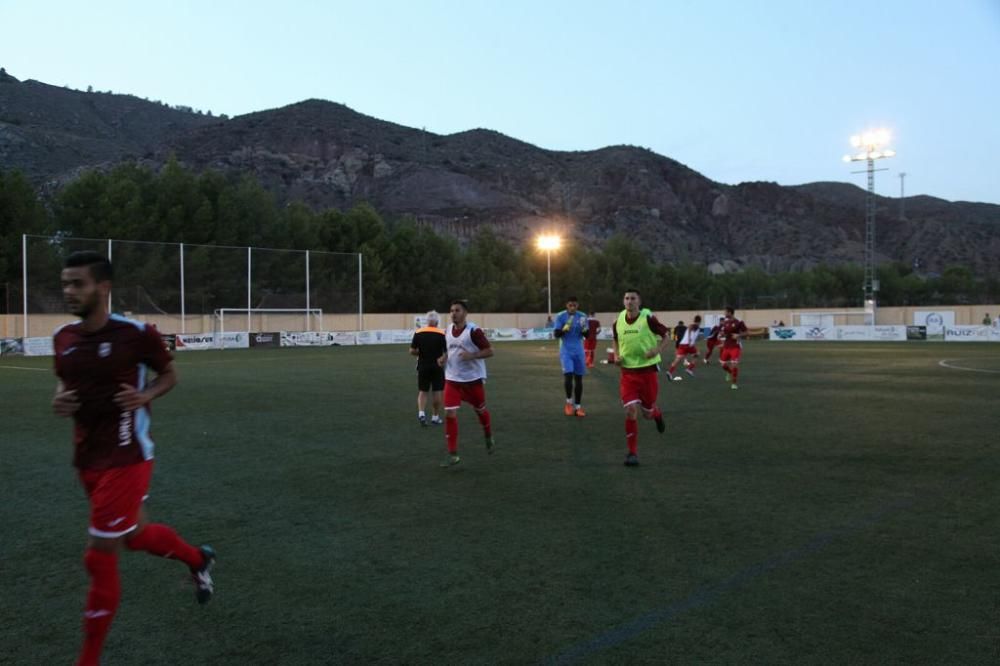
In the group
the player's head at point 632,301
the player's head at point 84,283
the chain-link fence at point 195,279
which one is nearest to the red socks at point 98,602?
the player's head at point 84,283

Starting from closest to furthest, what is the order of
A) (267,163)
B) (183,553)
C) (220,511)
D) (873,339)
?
(183,553) < (220,511) < (873,339) < (267,163)

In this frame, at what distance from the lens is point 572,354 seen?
12.9 metres

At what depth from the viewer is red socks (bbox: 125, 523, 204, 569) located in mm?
3852

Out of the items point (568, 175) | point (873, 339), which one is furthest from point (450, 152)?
point (873, 339)

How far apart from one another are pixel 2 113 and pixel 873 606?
582ft

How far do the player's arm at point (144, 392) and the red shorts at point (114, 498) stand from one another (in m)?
0.32

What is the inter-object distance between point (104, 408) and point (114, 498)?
1.43ft

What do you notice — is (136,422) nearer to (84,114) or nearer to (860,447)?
(860,447)

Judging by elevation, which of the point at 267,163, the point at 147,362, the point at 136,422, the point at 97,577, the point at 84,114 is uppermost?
the point at 84,114

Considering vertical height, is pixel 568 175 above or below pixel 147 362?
above

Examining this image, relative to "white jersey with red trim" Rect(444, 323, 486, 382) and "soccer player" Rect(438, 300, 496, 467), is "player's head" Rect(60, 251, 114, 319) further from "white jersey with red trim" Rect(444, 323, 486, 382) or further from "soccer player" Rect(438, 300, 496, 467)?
"white jersey with red trim" Rect(444, 323, 486, 382)

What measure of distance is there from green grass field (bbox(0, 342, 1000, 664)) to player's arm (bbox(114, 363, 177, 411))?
1.25 meters

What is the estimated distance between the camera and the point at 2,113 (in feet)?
479

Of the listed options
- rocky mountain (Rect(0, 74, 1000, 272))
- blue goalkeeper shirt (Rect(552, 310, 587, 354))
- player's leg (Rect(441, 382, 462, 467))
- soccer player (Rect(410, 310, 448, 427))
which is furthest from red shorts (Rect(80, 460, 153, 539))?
rocky mountain (Rect(0, 74, 1000, 272))
